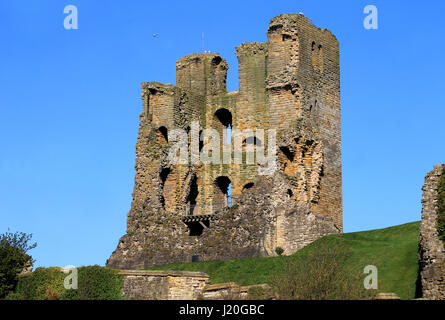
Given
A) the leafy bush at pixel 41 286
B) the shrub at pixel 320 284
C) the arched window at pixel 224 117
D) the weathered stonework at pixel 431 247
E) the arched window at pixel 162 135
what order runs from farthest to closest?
the arched window at pixel 224 117 → the arched window at pixel 162 135 → the leafy bush at pixel 41 286 → the weathered stonework at pixel 431 247 → the shrub at pixel 320 284

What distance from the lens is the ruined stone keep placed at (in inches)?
1921

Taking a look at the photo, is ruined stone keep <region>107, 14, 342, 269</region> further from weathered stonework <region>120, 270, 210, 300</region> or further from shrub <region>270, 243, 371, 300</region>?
shrub <region>270, 243, 371, 300</region>

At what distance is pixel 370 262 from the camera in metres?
40.7

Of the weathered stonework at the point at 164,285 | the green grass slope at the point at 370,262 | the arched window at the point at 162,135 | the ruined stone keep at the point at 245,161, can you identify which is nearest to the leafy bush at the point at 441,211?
the green grass slope at the point at 370,262

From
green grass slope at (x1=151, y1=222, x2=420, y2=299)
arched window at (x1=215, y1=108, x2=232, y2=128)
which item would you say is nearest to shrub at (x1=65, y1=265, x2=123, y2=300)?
green grass slope at (x1=151, y1=222, x2=420, y2=299)

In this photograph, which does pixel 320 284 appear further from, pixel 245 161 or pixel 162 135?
pixel 162 135

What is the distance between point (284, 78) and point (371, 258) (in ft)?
41.9

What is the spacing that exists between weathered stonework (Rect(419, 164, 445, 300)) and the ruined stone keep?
11.6m

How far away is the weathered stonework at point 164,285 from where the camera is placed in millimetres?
36156

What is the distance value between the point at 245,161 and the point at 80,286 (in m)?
16.7

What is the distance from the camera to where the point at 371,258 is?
41219 millimetres

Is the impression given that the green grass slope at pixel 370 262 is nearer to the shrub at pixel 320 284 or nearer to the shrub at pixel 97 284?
the shrub at pixel 320 284

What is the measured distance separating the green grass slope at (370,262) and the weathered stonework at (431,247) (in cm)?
183
